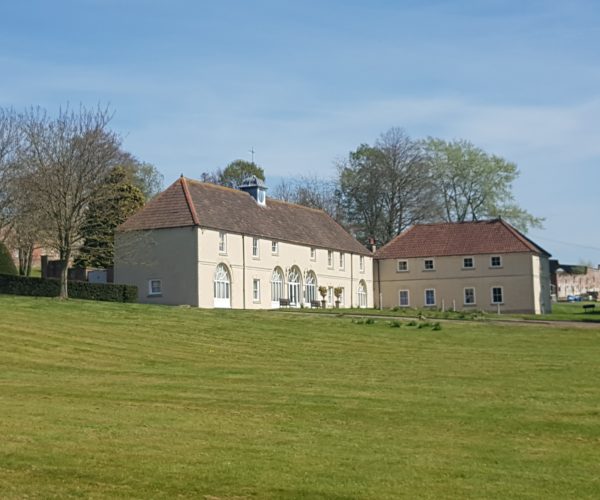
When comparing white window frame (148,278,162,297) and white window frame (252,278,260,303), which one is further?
white window frame (252,278,260,303)

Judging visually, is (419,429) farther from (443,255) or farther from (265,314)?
(443,255)

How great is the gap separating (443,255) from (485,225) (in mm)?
4346

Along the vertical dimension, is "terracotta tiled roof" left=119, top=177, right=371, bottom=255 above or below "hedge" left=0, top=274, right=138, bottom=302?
above

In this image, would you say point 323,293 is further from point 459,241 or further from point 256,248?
point 459,241

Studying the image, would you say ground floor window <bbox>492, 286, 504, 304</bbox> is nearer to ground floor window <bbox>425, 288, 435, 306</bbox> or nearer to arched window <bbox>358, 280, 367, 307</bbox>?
ground floor window <bbox>425, 288, 435, 306</bbox>

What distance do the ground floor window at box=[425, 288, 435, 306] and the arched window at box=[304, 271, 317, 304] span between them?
1198cm

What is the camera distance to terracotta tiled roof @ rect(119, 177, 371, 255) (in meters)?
53.5

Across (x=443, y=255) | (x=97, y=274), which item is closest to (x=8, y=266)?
(x=97, y=274)

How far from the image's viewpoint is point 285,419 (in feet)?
48.2

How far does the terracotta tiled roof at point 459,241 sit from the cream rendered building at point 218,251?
35.4 feet

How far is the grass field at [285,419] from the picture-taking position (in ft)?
33.7

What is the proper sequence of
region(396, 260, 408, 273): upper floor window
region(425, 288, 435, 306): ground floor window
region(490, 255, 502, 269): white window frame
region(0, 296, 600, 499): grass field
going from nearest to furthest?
region(0, 296, 600, 499): grass field
region(490, 255, 502, 269): white window frame
region(425, 288, 435, 306): ground floor window
region(396, 260, 408, 273): upper floor window

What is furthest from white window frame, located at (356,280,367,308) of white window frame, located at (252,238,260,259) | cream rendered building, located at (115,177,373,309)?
white window frame, located at (252,238,260,259)

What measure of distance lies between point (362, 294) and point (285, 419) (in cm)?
5737
